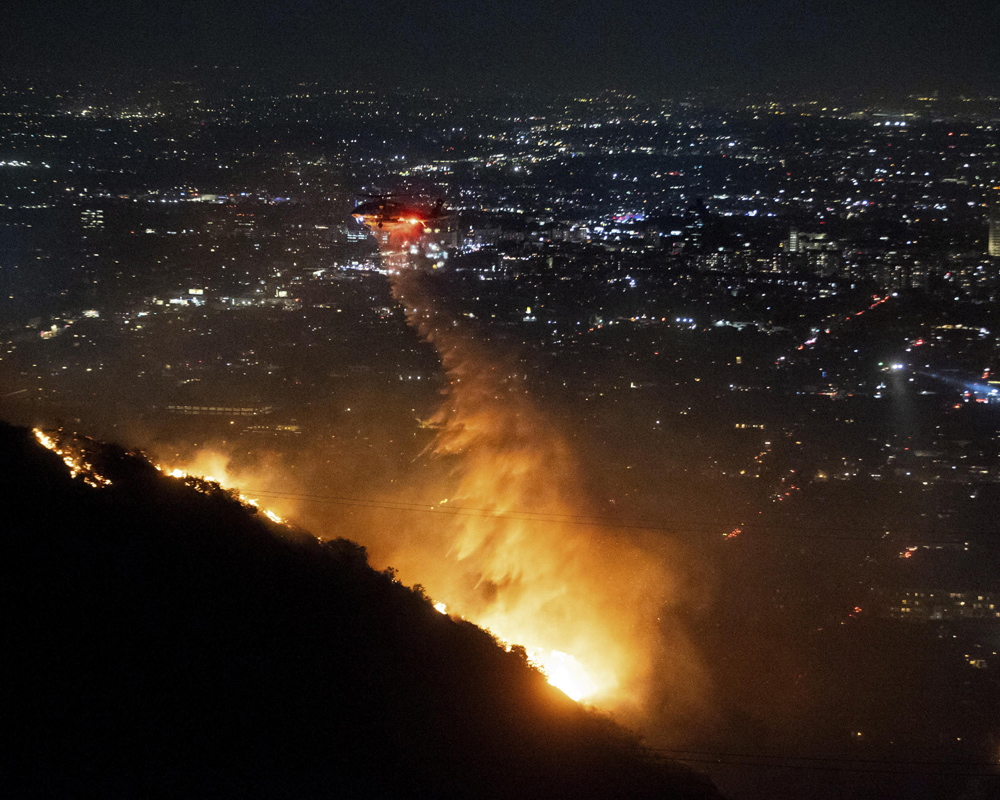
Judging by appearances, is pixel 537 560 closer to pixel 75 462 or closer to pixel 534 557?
pixel 534 557

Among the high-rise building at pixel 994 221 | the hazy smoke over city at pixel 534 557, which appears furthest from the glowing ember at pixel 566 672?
the high-rise building at pixel 994 221

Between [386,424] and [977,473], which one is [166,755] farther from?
[977,473]

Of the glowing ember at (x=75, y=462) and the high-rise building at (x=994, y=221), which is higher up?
the high-rise building at (x=994, y=221)

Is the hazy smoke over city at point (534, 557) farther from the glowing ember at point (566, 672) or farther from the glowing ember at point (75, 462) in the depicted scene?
the glowing ember at point (75, 462)

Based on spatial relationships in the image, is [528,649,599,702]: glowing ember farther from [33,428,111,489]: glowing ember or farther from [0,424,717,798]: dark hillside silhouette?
[33,428,111,489]: glowing ember

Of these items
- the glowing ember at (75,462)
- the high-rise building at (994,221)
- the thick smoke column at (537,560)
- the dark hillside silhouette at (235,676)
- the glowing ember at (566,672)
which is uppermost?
the high-rise building at (994,221)

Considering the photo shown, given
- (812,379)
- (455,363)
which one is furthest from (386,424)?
(812,379)

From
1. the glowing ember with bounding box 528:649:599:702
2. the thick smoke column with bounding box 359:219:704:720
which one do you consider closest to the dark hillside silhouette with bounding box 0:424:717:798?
the glowing ember with bounding box 528:649:599:702
